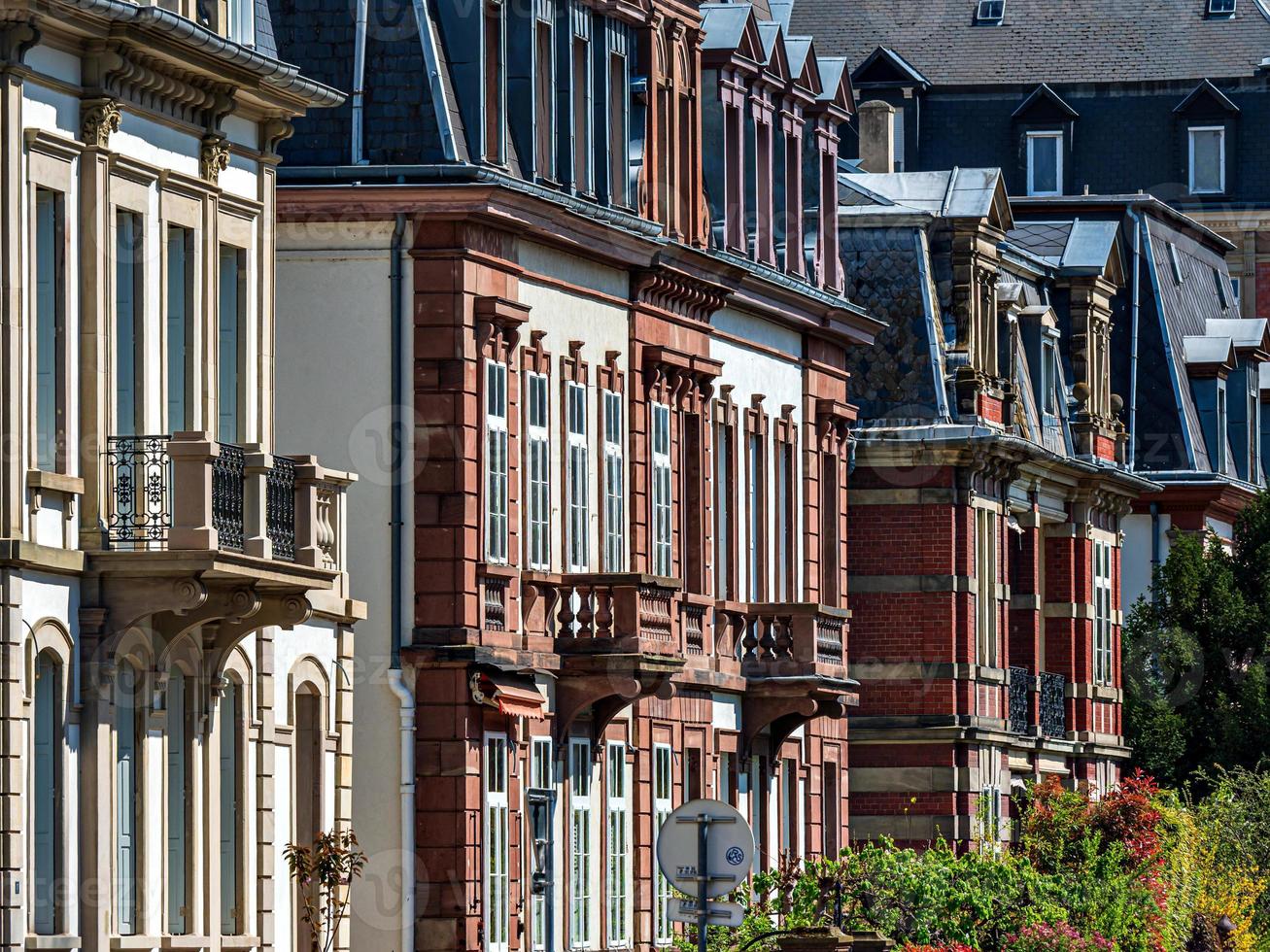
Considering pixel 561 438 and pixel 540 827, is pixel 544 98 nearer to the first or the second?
pixel 561 438

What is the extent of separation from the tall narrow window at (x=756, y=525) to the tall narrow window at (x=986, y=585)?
1028 centimetres

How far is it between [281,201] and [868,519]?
21.0 metres

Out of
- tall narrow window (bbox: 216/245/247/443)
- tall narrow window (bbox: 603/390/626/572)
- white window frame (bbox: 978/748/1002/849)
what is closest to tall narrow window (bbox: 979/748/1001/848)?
white window frame (bbox: 978/748/1002/849)

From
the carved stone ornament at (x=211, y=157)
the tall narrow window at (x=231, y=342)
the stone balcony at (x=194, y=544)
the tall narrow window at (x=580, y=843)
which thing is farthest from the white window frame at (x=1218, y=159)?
the stone balcony at (x=194, y=544)

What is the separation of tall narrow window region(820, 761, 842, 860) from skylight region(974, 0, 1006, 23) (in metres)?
39.7

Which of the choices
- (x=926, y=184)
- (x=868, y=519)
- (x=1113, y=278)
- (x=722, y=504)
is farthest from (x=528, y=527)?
(x=1113, y=278)

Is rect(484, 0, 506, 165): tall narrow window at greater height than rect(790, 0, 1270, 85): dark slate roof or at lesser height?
lesser

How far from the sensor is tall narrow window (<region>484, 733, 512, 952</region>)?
44.2m

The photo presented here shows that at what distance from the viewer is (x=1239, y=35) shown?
9188 cm

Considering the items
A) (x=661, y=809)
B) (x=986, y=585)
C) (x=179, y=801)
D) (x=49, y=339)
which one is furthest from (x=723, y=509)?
(x=49, y=339)

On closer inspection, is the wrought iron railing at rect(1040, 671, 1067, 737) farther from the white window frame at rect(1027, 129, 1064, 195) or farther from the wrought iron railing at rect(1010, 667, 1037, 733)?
the white window frame at rect(1027, 129, 1064, 195)

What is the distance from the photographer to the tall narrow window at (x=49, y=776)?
114ft

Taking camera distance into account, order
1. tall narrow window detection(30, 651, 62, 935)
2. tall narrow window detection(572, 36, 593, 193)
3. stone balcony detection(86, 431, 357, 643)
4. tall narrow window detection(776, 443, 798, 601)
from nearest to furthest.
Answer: tall narrow window detection(30, 651, 62, 935), stone balcony detection(86, 431, 357, 643), tall narrow window detection(572, 36, 593, 193), tall narrow window detection(776, 443, 798, 601)

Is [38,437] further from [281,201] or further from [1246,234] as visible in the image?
[1246,234]
